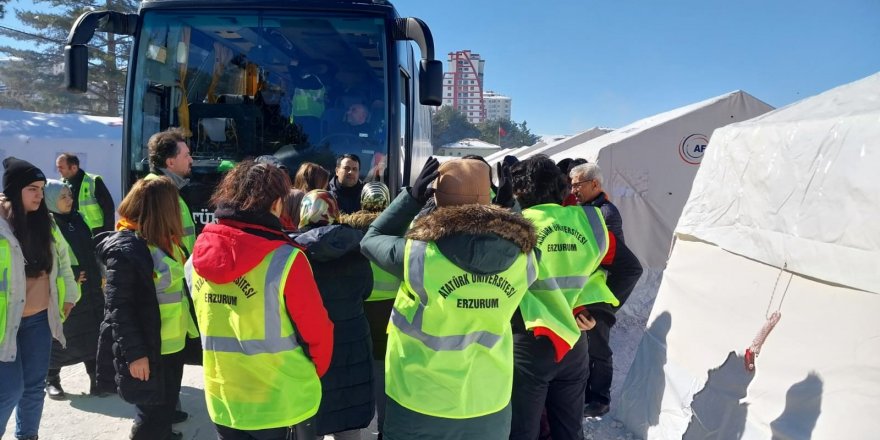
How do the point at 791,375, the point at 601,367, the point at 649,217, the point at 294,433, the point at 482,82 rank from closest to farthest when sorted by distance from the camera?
1. the point at 294,433
2. the point at 791,375
3. the point at 601,367
4. the point at 649,217
5. the point at 482,82

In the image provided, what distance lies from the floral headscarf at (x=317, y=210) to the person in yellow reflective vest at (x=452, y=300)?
0.30 metres

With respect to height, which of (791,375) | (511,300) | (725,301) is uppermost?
(511,300)

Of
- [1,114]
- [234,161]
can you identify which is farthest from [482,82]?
[234,161]

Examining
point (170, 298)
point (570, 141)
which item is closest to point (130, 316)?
point (170, 298)

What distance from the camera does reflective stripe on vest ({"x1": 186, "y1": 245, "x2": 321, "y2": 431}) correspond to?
2.04 metres

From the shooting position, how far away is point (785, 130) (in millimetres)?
3199

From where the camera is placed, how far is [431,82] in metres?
4.07

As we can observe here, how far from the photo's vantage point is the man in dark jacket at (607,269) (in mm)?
3424

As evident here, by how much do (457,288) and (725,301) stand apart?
222 cm

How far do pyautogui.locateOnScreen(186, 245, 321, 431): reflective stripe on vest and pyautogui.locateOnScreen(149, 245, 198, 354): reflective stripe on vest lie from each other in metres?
0.76

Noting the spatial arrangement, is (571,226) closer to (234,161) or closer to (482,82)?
(234,161)

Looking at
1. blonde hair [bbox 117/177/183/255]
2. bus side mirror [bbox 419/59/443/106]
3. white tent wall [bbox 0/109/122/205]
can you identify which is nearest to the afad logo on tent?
bus side mirror [bbox 419/59/443/106]

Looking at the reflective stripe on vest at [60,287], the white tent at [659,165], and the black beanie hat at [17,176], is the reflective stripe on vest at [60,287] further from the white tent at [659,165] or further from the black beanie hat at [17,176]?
the white tent at [659,165]

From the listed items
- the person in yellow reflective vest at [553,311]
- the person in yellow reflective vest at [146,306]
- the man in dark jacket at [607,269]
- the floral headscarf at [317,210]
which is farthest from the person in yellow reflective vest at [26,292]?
the man in dark jacket at [607,269]
